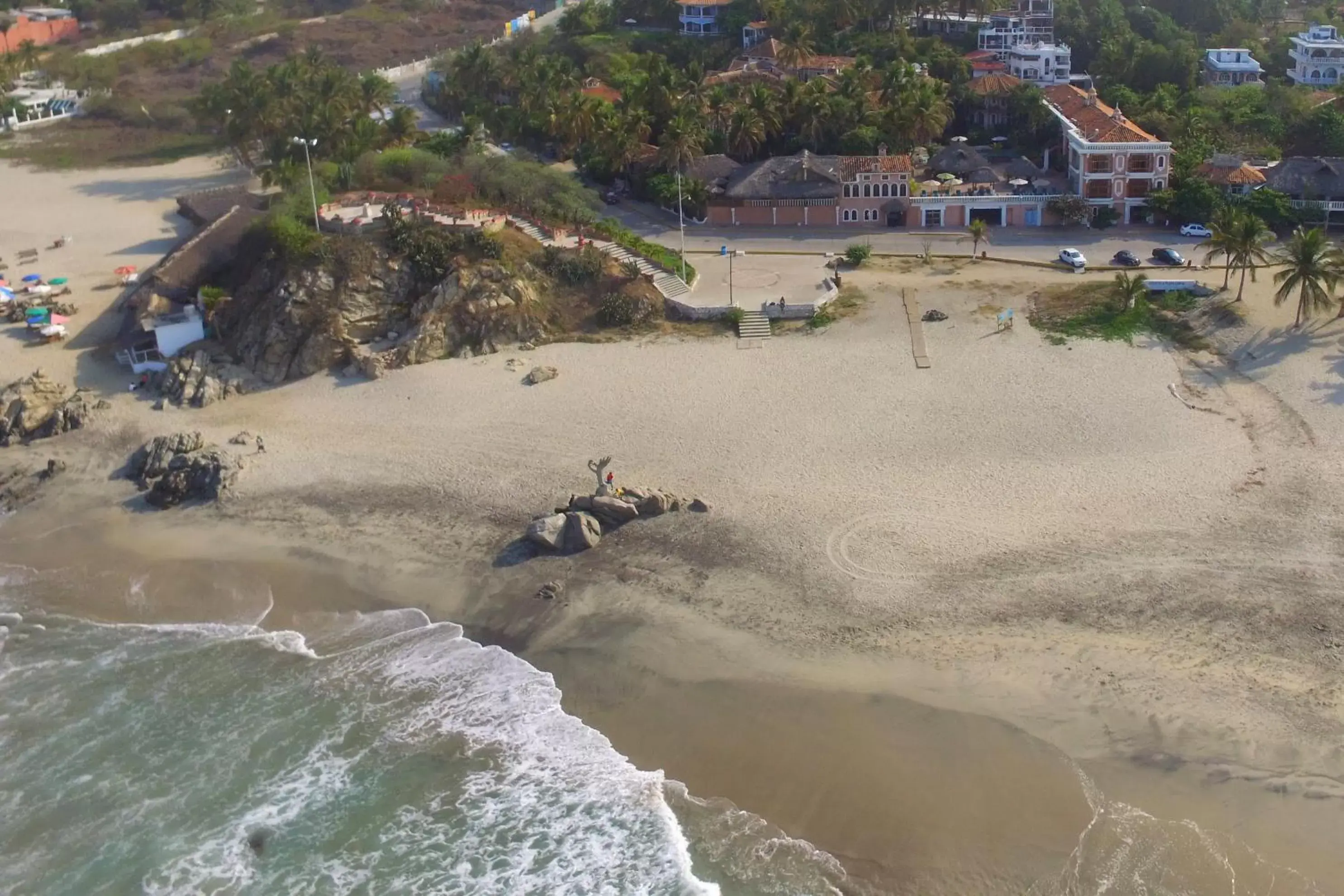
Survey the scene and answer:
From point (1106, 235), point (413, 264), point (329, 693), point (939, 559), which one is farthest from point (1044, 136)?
point (329, 693)

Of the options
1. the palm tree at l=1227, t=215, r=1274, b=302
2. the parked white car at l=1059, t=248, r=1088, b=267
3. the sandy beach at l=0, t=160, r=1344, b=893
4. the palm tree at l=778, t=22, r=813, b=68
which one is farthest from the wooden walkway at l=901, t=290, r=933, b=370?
the palm tree at l=778, t=22, r=813, b=68

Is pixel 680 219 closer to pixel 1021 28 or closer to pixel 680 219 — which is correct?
pixel 680 219

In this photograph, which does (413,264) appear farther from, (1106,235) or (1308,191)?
(1308,191)

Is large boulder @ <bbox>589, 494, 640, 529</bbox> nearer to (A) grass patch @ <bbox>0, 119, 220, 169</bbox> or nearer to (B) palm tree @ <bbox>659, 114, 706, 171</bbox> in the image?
(B) palm tree @ <bbox>659, 114, 706, 171</bbox>

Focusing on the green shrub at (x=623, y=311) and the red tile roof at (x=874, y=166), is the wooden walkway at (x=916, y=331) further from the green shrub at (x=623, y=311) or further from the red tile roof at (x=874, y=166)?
the red tile roof at (x=874, y=166)

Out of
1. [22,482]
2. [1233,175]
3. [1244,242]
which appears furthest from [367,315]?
[1233,175]

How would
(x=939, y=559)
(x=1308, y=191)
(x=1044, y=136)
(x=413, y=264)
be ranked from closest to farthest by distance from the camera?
(x=939, y=559) < (x=413, y=264) < (x=1308, y=191) < (x=1044, y=136)

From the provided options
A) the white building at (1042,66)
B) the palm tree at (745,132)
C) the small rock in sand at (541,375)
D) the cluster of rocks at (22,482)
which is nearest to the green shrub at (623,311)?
the small rock in sand at (541,375)
